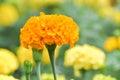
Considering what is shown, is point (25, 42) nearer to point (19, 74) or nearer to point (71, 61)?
point (71, 61)

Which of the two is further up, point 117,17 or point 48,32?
point 117,17

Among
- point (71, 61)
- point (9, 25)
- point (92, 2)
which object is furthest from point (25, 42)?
point (92, 2)

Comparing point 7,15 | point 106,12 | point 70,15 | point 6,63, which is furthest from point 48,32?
point 106,12

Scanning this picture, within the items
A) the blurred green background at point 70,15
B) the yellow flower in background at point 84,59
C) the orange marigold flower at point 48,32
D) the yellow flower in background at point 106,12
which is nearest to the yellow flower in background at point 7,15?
the blurred green background at point 70,15

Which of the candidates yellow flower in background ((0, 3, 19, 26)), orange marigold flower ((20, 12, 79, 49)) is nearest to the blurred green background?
yellow flower in background ((0, 3, 19, 26))

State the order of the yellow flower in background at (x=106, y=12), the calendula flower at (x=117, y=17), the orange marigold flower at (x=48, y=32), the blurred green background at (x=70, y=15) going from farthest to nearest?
the yellow flower in background at (x=106, y=12) < the calendula flower at (x=117, y=17) < the blurred green background at (x=70, y=15) < the orange marigold flower at (x=48, y=32)

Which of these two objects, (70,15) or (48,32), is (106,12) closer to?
(70,15)

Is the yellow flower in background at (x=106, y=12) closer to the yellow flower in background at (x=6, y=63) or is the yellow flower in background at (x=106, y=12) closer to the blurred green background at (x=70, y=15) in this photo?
the blurred green background at (x=70, y=15)
